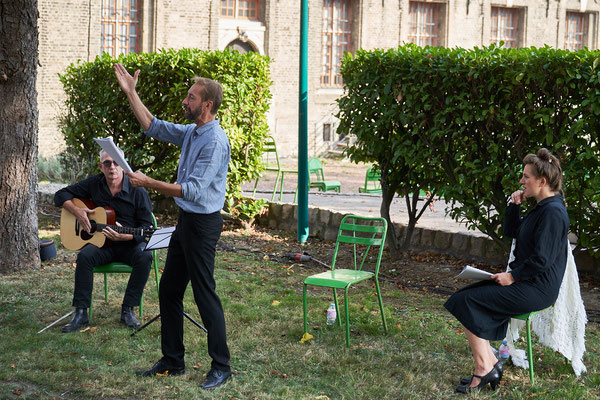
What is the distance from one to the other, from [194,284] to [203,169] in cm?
77

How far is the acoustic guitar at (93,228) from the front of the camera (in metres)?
6.93

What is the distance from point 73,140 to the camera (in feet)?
44.8

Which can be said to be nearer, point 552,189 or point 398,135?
point 552,189

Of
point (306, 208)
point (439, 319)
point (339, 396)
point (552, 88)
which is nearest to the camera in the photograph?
point (339, 396)

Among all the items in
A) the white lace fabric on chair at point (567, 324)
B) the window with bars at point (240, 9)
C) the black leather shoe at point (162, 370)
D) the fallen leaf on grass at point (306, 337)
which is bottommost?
the black leather shoe at point (162, 370)

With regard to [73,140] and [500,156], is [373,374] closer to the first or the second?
[500,156]

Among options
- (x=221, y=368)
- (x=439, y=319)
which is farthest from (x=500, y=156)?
(x=221, y=368)

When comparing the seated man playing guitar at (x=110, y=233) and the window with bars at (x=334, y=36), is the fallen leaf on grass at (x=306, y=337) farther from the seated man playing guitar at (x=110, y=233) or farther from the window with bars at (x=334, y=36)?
the window with bars at (x=334, y=36)

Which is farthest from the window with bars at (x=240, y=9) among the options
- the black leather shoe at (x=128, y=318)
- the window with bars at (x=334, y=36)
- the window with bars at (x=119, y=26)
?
the black leather shoe at (x=128, y=318)

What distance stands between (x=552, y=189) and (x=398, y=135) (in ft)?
12.3

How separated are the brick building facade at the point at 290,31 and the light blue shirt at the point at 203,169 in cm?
1848

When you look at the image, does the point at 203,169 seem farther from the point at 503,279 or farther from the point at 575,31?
the point at 575,31

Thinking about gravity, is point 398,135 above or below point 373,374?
above

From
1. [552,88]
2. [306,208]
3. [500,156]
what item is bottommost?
[306,208]
